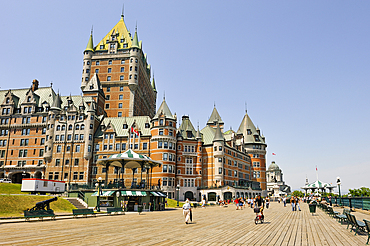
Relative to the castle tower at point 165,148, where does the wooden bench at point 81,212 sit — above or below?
below

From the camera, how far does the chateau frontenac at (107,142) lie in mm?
72250

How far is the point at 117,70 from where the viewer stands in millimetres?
92250

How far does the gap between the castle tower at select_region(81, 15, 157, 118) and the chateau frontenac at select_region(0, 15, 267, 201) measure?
0.35 m

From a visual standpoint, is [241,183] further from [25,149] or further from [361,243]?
[361,243]

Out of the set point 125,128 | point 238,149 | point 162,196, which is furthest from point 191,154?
point 162,196

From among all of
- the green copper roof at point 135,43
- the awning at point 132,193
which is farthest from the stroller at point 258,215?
the green copper roof at point 135,43

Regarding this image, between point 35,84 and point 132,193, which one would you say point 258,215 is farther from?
point 35,84

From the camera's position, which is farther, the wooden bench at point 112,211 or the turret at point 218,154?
the turret at point 218,154

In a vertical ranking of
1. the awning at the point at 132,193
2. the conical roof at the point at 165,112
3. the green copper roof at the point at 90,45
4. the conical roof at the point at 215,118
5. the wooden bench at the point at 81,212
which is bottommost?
the wooden bench at the point at 81,212

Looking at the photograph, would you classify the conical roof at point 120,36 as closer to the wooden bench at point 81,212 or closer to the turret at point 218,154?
the turret at point 218,154

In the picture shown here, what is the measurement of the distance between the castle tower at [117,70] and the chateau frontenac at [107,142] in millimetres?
355

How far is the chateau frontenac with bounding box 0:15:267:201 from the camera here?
72.2 meters

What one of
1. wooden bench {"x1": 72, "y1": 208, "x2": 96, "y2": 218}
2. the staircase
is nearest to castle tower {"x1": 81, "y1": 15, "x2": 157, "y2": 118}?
the staircase

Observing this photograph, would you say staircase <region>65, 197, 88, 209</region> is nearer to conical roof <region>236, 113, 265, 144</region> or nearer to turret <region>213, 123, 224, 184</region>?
turret <region>213, 123, 224, 184</region>
